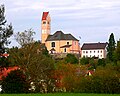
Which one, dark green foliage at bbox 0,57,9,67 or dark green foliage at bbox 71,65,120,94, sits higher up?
dark green foliage at bbox 0,57,9,67

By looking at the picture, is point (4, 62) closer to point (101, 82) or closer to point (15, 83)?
point (15, 83)

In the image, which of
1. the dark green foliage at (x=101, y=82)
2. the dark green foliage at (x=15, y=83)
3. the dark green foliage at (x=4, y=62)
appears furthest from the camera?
the dark green foliage at (x=4, y=62)

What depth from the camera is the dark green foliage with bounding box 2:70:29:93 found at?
187ft

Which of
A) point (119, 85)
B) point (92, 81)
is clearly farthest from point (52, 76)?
point (119, 85)

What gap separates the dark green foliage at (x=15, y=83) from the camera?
57000 mm

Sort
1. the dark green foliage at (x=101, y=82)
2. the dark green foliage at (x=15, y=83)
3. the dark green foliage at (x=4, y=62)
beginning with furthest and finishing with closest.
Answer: the dark green foliage at (x=4, y=62), the dark green foliage at (x=15, y=83), the dark green foliage at (x=101, y=82)

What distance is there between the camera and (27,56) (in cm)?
6538

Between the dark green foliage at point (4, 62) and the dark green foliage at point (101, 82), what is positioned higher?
the dark green foliage at point (4, 62)

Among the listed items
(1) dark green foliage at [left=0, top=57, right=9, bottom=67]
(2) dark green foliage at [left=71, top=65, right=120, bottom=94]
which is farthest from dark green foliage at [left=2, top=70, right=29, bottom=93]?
(2) dark green foliage at [left=71, top=65, right=120, bottom=94]

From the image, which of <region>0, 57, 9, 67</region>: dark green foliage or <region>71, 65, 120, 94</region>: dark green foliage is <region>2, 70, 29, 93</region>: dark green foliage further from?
<region>71, 65, 120, 94</region>: dark green foliage

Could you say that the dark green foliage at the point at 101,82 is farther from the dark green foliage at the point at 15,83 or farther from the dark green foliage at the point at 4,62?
the dark green foliage at the point at 4,62

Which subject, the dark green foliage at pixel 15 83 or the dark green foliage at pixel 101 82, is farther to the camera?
the dark green foliage at pixel 15 83

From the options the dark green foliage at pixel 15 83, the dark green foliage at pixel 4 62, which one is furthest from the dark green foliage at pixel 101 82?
the dark green foliage at pixel 4 62

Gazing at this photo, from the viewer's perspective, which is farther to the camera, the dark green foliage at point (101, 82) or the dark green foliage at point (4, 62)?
the dark green foliage at point (4, 62)
